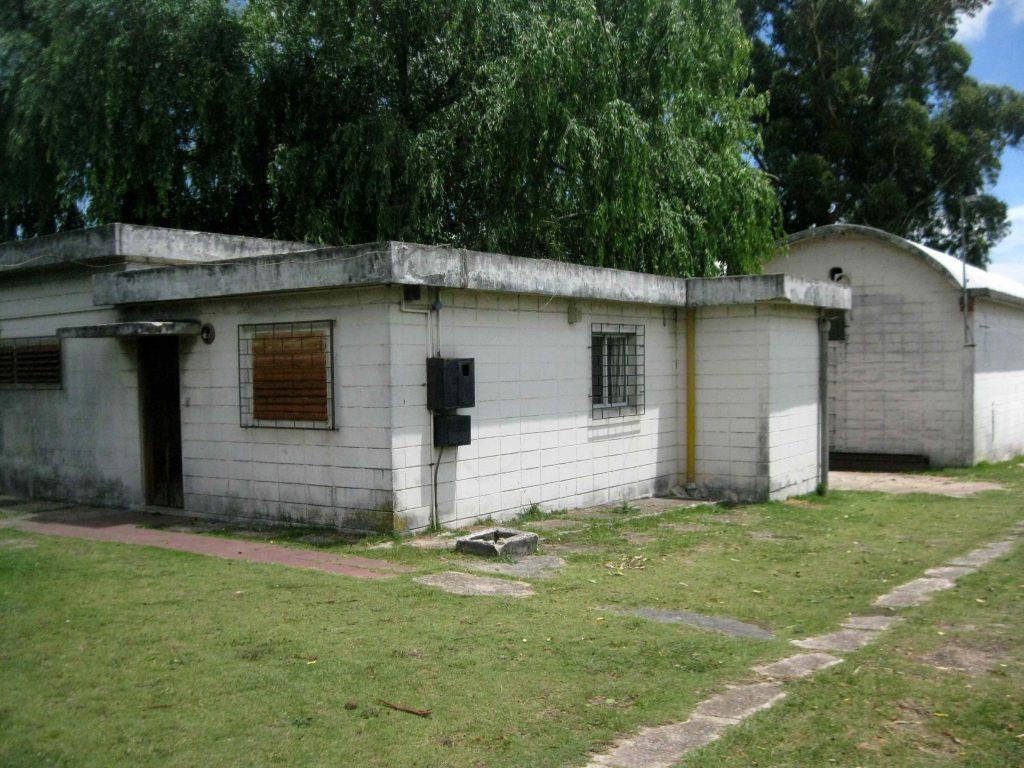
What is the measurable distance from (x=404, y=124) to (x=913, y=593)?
12.6 meters

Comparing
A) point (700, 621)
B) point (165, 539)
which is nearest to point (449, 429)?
point (165, 539)

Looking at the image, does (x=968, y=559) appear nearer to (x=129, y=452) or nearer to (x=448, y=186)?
(x=129, y=452)

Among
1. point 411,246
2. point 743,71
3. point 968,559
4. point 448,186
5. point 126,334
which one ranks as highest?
point 743,71

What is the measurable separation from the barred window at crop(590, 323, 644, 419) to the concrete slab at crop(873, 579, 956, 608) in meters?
4.73

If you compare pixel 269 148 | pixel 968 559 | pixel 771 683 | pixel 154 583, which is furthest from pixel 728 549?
pixel 269 148

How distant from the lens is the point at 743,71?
20.1m

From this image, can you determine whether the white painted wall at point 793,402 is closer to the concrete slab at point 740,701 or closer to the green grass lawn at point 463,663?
the green grass lawn at point 463,663

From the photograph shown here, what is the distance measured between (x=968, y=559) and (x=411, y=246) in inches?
235

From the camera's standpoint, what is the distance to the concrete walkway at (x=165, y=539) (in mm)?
8148

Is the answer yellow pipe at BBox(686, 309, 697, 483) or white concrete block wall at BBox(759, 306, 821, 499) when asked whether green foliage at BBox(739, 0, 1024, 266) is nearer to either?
white concrete block wall at BBox(759, 306, 821, 499)

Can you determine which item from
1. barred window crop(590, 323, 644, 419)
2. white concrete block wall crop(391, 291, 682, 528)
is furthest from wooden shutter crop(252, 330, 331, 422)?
barred window crop(590, 323, 644, 419)

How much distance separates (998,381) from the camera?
1859cm

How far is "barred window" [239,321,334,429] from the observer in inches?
374

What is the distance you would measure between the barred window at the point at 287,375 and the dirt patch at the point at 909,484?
9.04 metres
